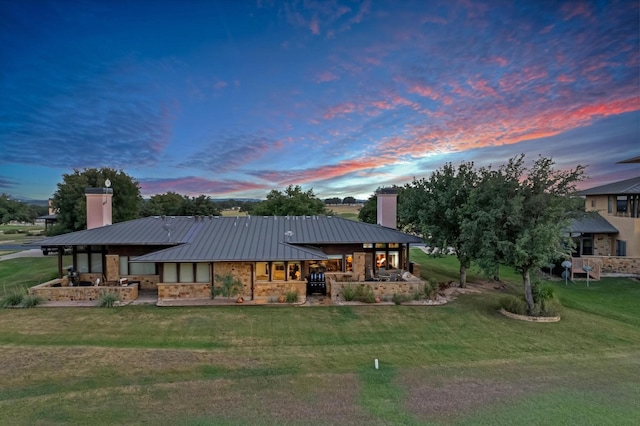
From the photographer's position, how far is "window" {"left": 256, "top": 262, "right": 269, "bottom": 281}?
14977 mm

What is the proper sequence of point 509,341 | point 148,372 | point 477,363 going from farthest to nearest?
point 509,341 < point 477,363 < point 148,372

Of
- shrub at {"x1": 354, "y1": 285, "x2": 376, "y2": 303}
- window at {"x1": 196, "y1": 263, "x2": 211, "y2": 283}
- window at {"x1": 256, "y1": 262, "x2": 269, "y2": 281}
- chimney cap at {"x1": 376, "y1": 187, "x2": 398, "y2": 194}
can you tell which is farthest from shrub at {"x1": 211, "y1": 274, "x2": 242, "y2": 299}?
chimney cap at {"x1": 376, "y1": 187, "x2": 398, "y2": 194}

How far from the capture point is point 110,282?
51.8 ft

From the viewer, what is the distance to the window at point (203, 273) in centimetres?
1468

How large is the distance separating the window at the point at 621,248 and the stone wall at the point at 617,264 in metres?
1.09

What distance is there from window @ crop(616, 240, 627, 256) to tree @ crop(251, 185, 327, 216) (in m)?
27.2

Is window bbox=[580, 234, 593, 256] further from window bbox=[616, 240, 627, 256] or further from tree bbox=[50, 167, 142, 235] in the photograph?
tree bbox=[50, 167, 142, 235]

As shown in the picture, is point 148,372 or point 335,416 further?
point 148,372

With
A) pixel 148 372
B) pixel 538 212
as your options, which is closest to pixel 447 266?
pixel 538 212

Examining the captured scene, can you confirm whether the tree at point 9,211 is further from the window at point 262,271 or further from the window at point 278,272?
the window at point 278,272

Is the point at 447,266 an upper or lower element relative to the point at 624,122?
lower

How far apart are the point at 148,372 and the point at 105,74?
22.1m

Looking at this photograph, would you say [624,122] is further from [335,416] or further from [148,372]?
[148,372]

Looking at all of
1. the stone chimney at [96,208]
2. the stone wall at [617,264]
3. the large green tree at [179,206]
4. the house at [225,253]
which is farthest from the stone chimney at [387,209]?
the large green tree at [179,206]
